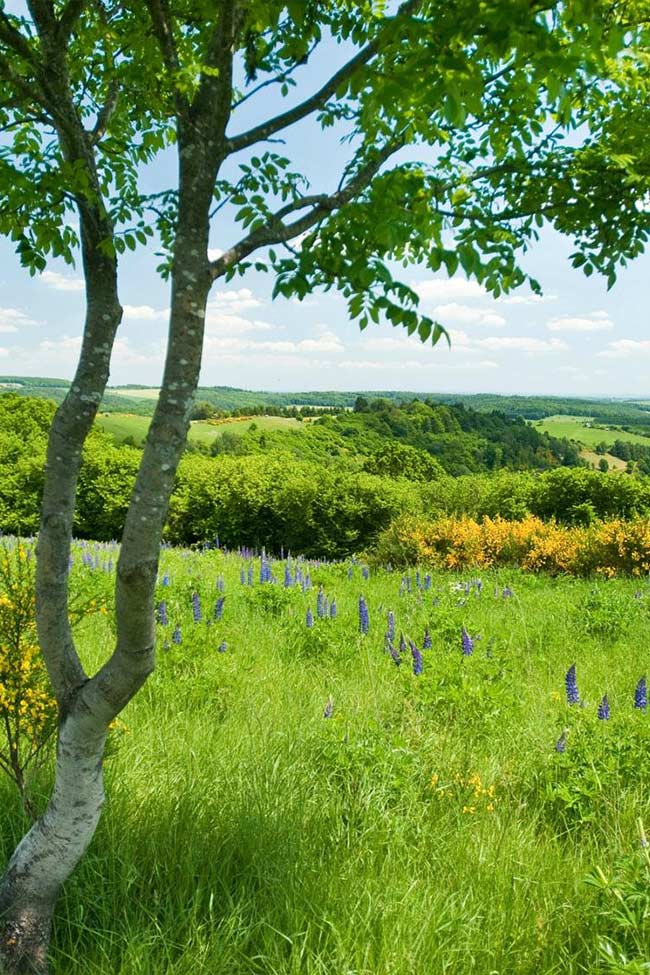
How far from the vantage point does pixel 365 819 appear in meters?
3.11

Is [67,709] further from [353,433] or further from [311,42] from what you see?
[353,433]

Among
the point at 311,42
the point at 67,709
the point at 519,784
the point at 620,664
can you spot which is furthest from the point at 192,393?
the point at 620,664

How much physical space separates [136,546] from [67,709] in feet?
2.75

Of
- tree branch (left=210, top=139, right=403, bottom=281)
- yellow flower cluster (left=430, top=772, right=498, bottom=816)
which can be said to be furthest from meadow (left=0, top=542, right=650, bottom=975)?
tree branch (left=210, top=139, right=403, bottom=281)

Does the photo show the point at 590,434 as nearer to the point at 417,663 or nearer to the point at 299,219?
the point at 417,663

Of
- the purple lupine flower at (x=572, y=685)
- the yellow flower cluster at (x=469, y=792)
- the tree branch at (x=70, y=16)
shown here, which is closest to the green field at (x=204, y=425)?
the purple lupine flower at (x=572, y=685)

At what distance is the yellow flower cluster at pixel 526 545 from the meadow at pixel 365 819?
6033 mm

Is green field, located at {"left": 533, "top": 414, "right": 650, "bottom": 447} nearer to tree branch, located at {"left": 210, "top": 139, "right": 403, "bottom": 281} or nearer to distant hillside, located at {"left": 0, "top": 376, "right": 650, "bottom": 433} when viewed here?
distant hillside, located at {"left": 0, "top": 376, "right": 650, "bottom": 433}

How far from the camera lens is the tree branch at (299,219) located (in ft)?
7.97

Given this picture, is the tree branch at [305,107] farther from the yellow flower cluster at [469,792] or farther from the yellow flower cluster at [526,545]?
the yellow flower cluster at [526,545]

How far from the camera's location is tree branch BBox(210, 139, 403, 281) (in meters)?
2.43

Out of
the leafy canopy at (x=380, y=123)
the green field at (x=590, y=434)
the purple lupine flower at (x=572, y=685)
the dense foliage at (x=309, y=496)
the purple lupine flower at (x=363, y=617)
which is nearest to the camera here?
the leafy canopy at (x=380, y=123)

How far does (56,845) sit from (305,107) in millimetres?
3152

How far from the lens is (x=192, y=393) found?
7.50ft
